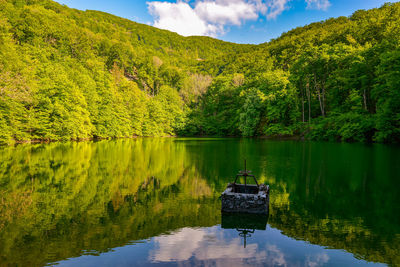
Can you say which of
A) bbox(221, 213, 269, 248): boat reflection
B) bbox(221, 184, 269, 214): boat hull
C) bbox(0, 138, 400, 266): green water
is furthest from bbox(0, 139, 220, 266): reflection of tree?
bbox(221, 184, 269, 214): boat hull

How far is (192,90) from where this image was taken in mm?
94125

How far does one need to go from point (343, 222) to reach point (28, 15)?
73357mm

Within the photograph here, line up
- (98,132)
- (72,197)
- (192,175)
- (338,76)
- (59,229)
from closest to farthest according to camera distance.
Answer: (59,229) → (72,197) → (192,175) → (338,76) → (98,132)

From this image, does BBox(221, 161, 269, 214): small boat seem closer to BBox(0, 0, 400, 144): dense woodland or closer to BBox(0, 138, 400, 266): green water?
BBox(0, 138, 400, 266): green water

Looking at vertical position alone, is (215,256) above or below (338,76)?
below

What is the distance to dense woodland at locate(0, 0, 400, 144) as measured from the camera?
112ft

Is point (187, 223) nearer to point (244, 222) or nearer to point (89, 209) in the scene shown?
point (244, 222)

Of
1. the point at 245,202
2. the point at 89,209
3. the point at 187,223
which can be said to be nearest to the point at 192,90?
the point at 89,209

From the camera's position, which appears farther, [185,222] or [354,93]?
[354,93]

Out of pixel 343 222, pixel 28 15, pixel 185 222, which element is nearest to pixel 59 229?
pixel 185 222

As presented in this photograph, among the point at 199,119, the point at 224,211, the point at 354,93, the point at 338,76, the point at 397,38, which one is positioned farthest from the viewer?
the point at 199,119

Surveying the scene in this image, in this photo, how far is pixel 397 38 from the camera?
37719 millimetres

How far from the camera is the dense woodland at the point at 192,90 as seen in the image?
112 feet

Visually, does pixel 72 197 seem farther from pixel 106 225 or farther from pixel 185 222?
pixel 185 222
